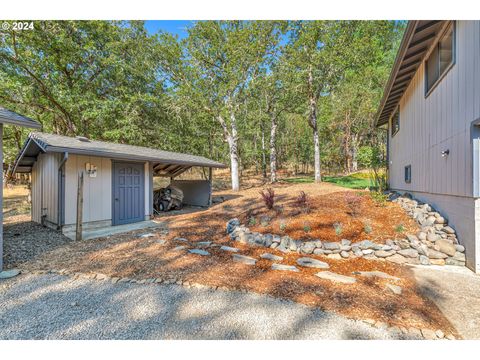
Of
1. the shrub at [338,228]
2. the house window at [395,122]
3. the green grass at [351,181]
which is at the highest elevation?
the house window at [395,122]

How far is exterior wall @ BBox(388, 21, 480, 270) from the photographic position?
11.7 ft

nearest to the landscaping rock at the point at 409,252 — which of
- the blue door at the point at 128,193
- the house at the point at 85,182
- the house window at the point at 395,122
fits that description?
the house window at the point at 395,122

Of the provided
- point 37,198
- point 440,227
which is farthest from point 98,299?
point 37,198

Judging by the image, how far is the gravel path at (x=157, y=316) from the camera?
2191 mm

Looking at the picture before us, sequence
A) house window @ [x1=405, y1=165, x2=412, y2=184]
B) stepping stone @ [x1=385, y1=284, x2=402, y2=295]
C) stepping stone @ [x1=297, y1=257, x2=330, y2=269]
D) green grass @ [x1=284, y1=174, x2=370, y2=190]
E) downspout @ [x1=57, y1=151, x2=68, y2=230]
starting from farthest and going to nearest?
green grass @ [x1=284, y1=174, x2=370, y2=190] < house window @ [x1=405, y1=165, x2=412, y2=184] < downspout @ [x1=57, y1=151, x2=68, y2=230] < stepping stone @ [x1=297, y1=257, x2=330, y2=269] < stepping stone @ [x1=385, y1=284, x2=402, y2=295]

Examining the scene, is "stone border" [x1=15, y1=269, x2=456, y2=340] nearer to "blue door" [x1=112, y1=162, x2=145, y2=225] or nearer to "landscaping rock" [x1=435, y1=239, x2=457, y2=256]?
"landscaping rock" [x1=435, y1=239, x2=457, y2=256]

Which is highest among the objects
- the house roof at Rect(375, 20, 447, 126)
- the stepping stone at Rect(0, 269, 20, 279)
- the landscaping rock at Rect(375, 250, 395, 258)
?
the house roof at Rect(375, 20, 447, 126)

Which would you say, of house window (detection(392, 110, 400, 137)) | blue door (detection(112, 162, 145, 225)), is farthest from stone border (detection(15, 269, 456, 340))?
house window (detection(392, 110, 400, 137))

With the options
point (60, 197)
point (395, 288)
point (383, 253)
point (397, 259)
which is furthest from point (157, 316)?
point (60, 197)

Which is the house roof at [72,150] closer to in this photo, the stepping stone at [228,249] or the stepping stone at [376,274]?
the stepping stone at [228,249]

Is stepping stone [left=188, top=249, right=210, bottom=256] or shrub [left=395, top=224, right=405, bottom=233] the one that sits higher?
shrub [left=395, top=224, right=405, bottom=233]

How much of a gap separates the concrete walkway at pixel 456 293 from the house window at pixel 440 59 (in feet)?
12.5
